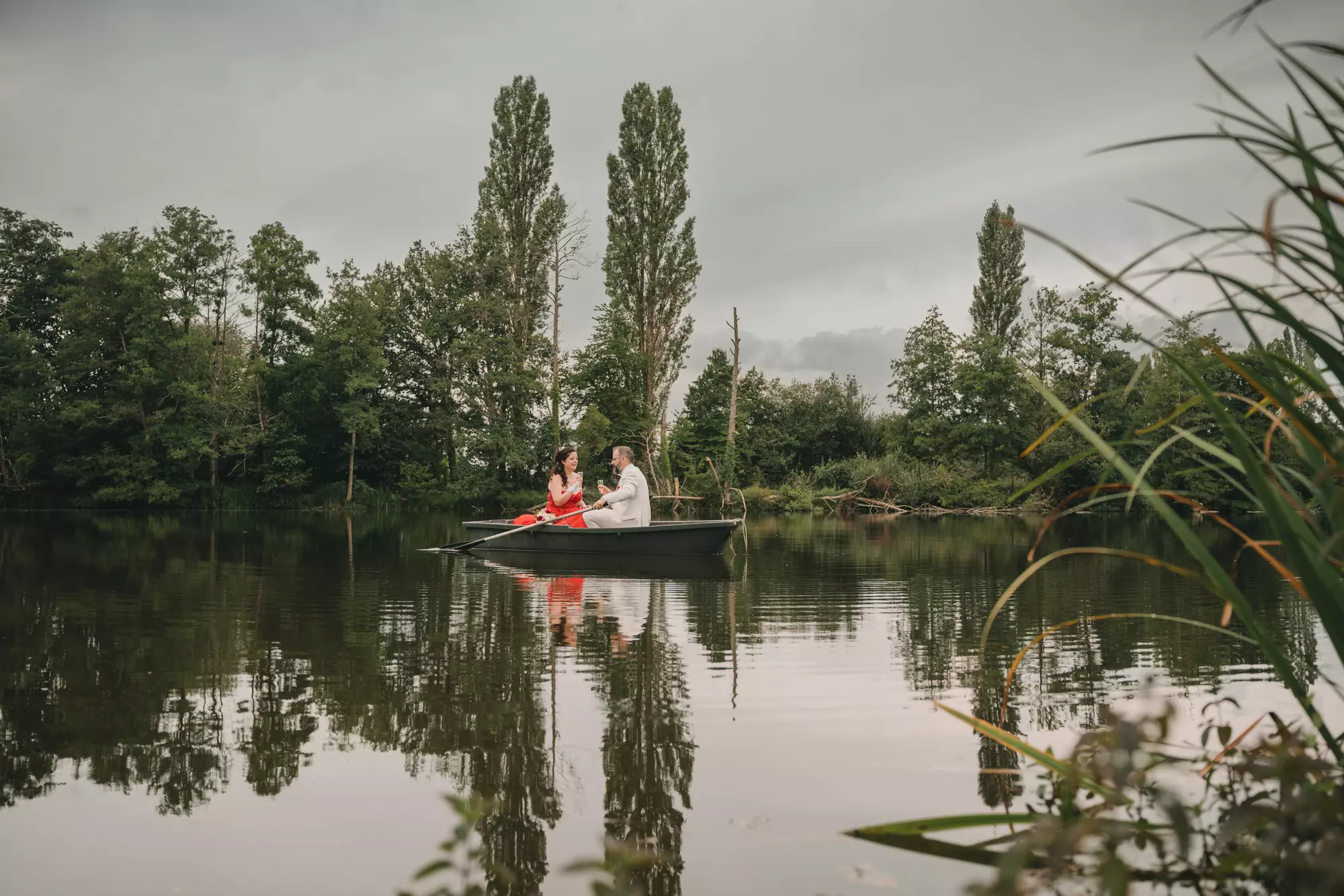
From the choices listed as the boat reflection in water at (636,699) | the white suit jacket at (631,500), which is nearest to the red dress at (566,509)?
the white suit jacket at (631,500)

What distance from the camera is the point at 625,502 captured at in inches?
510

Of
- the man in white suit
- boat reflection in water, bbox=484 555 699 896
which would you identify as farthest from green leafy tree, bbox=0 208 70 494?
boat reflection in water, bbox=484 555 699 896

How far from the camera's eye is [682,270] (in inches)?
1297

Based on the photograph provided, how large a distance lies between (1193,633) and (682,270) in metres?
27.4

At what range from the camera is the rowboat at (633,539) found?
40.1 feet

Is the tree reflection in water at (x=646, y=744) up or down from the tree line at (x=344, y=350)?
down

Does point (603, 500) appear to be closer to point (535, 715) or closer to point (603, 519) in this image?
point (603, 519)

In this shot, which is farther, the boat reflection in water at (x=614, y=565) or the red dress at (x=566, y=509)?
the red dress at (x=566, y=509)

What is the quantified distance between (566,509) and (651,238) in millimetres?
20410

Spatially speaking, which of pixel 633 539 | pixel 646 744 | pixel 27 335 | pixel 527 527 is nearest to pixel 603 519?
pixel 633 539

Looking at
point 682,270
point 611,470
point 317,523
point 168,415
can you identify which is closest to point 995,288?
point 682,270

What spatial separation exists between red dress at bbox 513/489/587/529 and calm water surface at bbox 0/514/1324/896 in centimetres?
352

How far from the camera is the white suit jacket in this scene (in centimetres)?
1282

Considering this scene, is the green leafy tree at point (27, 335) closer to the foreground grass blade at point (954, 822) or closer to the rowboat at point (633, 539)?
the rowboat at point (633, 539)
